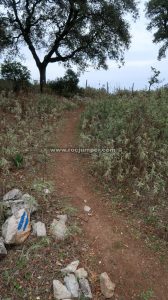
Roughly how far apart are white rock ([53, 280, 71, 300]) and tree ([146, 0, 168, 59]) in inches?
913

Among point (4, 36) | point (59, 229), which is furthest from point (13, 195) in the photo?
point (4, 36)

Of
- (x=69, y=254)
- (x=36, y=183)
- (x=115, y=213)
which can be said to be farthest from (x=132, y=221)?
(x=36, y=183)

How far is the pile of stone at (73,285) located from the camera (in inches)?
201

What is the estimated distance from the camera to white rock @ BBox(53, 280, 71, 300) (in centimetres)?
507

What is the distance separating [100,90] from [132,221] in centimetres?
1456

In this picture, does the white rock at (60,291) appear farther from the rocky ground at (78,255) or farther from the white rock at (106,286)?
the white rock at (106,286)

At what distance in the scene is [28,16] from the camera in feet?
61.8

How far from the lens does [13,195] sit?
693 cm

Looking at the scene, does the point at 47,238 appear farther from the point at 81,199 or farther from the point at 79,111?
the point at 79,111

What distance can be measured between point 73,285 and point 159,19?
24098mm

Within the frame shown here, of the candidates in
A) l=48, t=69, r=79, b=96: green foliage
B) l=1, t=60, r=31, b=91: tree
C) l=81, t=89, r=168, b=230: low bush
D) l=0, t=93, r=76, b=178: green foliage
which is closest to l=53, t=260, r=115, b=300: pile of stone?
l=81, t=89, r=168, b=230: low bush

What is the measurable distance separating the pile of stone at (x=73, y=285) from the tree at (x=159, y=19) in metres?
22.8

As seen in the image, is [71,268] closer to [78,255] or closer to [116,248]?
[78,255]

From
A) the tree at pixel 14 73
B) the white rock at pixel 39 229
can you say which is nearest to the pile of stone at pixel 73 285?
the white rock at pixel 39 229
